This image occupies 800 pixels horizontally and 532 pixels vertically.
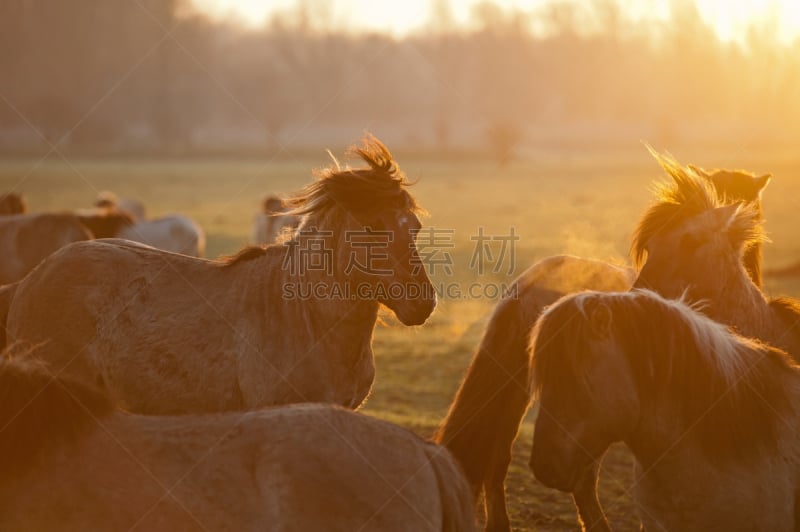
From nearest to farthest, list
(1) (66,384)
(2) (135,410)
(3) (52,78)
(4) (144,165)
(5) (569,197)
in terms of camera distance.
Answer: (1) (66,384) < (2) (135,410) < (5) (569,197) < (4) (144,165) < (3) (52,78)

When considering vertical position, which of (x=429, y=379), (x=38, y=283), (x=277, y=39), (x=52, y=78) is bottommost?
(x=429, y=379)

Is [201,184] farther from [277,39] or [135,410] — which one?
[277,39]

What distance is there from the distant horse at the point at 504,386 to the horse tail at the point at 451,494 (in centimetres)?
189

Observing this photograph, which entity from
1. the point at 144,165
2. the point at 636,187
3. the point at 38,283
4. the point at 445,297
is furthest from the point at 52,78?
the point at 38,283

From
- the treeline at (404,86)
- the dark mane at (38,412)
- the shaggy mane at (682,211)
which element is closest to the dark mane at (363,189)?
the shaggy mane at (682,211)

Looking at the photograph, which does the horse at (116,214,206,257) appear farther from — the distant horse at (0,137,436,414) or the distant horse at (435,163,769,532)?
the distant horse at (435,163,769,532)

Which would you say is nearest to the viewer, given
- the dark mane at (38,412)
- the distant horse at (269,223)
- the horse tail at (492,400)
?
the dark mane at (38,412)

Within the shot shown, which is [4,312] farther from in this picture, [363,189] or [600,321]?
[600,321]

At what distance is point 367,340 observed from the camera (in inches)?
200

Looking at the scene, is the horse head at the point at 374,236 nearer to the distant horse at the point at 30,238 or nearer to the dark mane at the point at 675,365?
the dark mane at the point at 675,365

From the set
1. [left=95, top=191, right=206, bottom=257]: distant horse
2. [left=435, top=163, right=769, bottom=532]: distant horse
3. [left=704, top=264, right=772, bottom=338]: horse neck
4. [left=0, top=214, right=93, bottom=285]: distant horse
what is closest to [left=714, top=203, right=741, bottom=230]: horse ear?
[left=704, top=264, right=772, bottom=338]: horse neck

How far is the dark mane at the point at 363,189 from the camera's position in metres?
4.91

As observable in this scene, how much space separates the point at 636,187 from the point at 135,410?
39135 millimetres

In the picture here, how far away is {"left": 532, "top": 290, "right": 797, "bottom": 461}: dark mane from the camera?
148 inches
